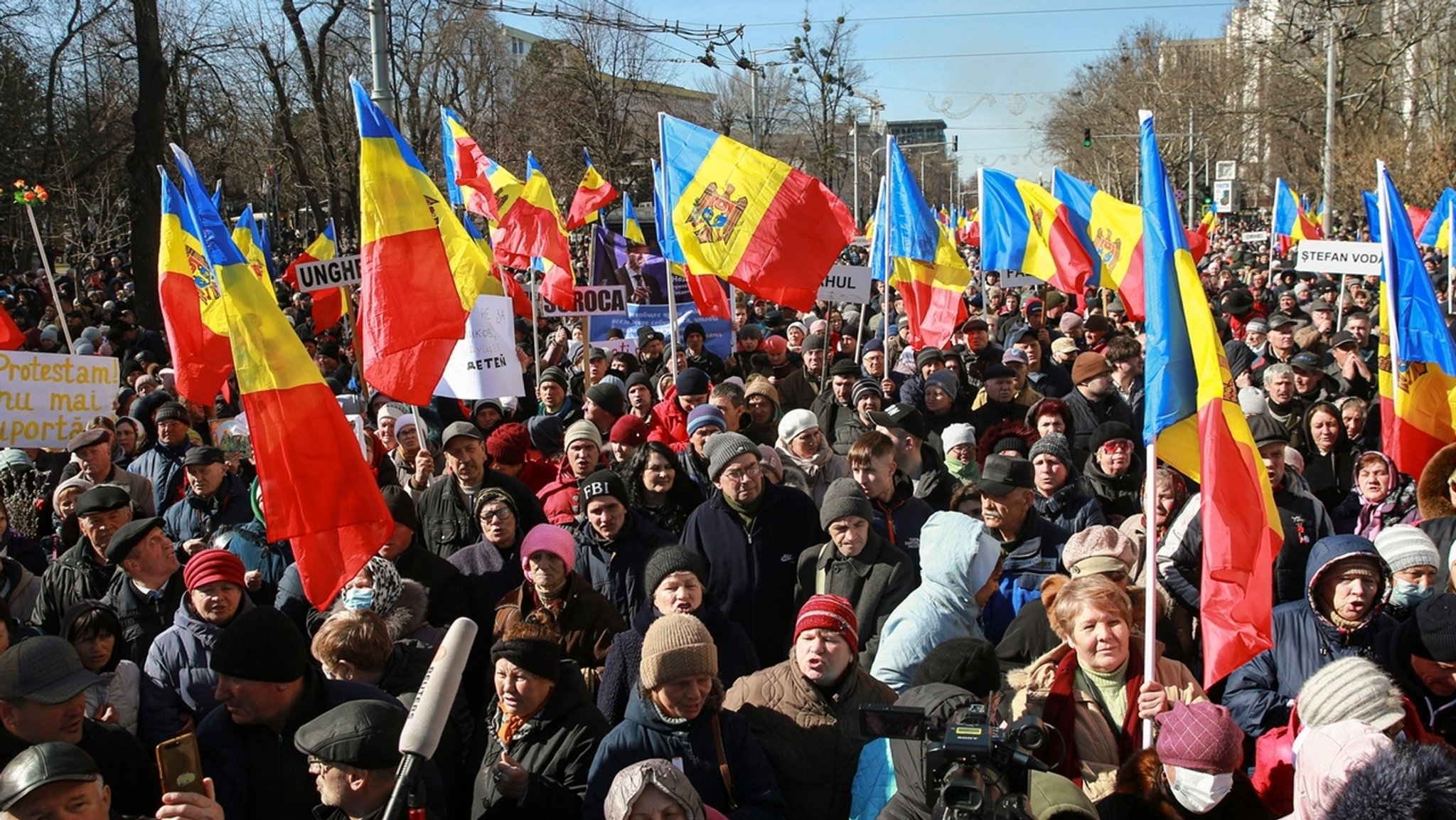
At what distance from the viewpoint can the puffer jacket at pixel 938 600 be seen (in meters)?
4.43

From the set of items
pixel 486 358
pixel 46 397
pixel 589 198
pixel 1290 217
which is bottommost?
pixel 46 397

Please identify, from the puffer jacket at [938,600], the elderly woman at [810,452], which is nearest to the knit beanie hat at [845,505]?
the puffer jacket at [938,600]

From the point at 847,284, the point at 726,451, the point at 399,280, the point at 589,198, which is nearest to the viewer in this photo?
the point at 399,280

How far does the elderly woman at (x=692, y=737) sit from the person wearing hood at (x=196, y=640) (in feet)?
5.13

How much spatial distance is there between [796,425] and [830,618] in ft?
9.60

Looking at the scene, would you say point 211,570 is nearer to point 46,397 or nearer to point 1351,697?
point 1351,697

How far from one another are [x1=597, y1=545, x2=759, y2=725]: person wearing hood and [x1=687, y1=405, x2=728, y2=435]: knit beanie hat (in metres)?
2.41

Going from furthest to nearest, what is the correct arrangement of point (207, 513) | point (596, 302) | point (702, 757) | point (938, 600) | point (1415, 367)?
point (596, 302) → point (207, 513) → point (1415, 367) → point (938, 600) → point (702, 757)

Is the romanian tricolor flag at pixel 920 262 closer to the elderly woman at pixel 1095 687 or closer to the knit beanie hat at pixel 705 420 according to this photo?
the knit beanie hat at pixel 705 420

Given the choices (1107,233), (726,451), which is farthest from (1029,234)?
(726,451)

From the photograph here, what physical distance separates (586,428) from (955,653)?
3213mm

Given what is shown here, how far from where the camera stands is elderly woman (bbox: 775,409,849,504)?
675 centimetres

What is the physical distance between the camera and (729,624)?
469 centimetres

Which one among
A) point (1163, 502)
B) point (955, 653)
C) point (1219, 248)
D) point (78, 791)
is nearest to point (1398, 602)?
point (1163, 502)
